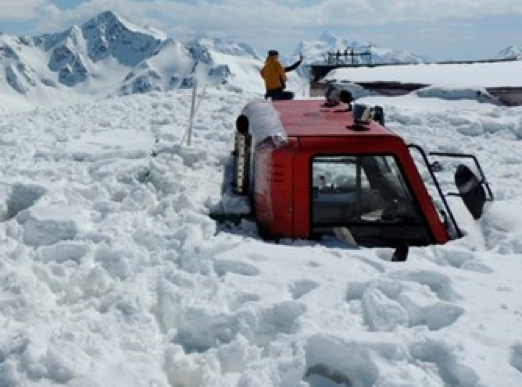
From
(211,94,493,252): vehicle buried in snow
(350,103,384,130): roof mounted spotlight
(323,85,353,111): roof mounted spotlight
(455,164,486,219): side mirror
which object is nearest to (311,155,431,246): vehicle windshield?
(211,94,493,252): vehicle buried in snow

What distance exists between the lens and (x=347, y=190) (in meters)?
6.84

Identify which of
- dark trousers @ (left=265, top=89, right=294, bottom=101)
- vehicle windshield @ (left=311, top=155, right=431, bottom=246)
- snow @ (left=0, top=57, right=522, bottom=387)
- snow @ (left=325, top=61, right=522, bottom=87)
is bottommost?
snow @ (left=0, top=57, right=522, bottom=387)

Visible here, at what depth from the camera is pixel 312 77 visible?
28188 millimetres

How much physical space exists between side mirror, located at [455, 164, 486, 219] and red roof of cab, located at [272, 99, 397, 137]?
108 cm

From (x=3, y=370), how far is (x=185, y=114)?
43.8 feet

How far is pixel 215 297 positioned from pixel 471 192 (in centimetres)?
342

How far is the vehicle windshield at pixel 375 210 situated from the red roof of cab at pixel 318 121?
24cm

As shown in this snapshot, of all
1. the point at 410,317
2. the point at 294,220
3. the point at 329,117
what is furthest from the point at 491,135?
the point at 410,317

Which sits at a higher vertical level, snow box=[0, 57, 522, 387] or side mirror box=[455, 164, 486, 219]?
side mirror box=[455, 164, 486, 219]

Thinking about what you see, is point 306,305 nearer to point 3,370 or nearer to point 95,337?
point 95,337

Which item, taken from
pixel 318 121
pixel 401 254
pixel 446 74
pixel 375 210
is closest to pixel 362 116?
pixel 318 121

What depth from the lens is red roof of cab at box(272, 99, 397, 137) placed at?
6473mm

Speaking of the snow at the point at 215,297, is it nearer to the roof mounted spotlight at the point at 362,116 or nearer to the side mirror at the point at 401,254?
the side mirror at the point at 401,254

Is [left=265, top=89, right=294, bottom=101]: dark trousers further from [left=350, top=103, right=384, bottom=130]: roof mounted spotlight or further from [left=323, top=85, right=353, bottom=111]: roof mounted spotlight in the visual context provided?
[left=350, top=103, right=384, bottom=130]: roof mounted spotlight
